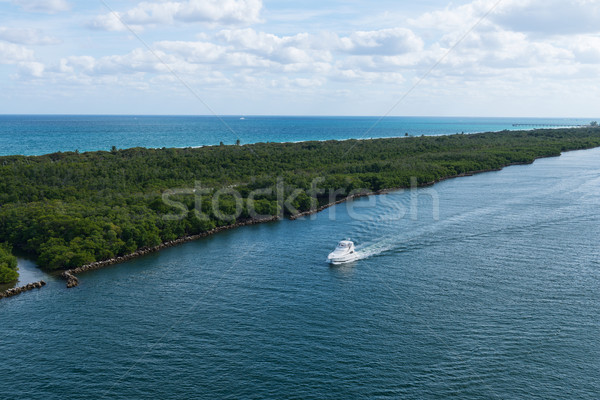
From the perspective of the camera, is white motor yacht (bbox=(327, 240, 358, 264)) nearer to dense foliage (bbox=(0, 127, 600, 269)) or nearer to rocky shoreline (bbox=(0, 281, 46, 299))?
dense foliage (bbox=(0, 127, 600, 269))

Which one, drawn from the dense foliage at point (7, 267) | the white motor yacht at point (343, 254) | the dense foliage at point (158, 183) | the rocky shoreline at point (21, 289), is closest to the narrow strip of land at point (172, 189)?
the dense foliage at point (158, 183)

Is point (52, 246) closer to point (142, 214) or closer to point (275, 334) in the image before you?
point (142, 214)

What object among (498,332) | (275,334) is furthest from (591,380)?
(275,334)

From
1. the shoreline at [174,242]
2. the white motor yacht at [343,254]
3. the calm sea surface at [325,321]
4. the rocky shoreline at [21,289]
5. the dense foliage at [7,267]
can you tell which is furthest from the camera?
the white motor yacht at [343,254]

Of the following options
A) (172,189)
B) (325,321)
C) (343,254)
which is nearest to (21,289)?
(325,321)

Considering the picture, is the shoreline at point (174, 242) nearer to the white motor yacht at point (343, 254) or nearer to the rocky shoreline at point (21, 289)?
the rocky shoreline at point (21, 289)

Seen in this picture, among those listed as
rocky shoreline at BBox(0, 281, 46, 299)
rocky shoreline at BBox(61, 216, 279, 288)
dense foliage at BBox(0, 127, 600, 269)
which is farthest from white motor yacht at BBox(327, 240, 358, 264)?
rocky shoreline at BBox(0, 281, 46, 299)

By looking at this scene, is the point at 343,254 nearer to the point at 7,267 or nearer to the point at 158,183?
the point at 7,267
